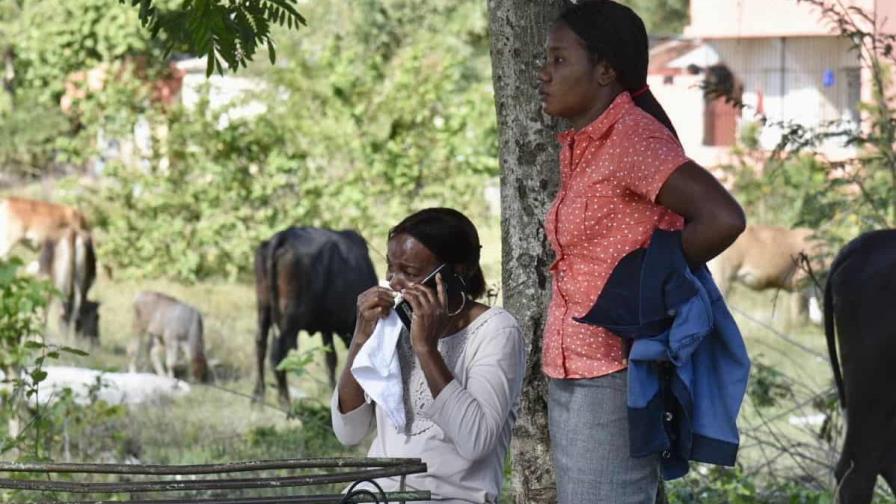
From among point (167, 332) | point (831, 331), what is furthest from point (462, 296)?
point (167, 332)

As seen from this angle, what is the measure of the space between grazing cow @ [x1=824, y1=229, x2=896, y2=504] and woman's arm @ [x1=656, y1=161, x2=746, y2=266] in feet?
10.5

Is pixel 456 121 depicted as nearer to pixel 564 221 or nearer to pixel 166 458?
pixel 166 458

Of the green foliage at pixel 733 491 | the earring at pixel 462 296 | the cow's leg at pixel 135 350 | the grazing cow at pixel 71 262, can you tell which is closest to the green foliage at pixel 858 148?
the green foliage at pixel 733 491

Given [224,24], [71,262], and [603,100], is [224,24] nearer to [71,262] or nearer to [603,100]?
[603,100]

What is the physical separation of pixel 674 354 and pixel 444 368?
2.00 ft

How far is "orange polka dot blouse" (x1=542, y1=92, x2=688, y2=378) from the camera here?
3.16 m

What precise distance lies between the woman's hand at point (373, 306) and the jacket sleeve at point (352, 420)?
0.30 m

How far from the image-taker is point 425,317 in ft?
11.2

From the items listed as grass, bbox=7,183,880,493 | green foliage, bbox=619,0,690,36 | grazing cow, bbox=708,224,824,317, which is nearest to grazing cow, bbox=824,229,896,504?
grass, bbox=7,183,880,493

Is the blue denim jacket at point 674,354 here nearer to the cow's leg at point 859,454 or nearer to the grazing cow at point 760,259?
the cow's leg at point 859,454

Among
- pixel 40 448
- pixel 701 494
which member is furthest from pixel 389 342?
pixel 40 448

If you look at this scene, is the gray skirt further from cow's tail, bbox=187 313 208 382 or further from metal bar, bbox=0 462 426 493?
cow's tail, bbox=187 313 208 382

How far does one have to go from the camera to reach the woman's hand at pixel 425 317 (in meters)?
3.42

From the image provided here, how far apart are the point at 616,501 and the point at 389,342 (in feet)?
2.24
